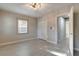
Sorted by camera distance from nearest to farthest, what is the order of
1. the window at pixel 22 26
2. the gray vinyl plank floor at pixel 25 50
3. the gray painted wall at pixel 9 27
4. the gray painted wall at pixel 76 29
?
1. the gray vinyl plank floor at pixel 25 50
2. the gray painted wall at pixel 76 29
3. the gray painted wall at pixel 9 27
4. the window at pixel 22 26

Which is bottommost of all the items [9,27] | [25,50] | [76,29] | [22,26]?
[25,50]

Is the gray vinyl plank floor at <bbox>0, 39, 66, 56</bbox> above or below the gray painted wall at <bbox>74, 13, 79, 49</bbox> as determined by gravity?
below

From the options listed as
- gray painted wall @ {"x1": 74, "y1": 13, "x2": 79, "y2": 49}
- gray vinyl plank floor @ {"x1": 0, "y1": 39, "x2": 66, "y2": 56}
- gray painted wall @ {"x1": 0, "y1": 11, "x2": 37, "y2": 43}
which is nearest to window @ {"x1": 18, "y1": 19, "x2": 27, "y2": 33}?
gray painted wall @ {"x1": 0, "y1": 11, "x2": 37, "y2": 43}

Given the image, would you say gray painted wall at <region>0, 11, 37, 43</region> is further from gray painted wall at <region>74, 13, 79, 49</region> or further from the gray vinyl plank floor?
gray painted wall at <region>74, 13, 79, 49</region>

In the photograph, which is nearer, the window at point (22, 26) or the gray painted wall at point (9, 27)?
the gray painted wall at point (9, 27)

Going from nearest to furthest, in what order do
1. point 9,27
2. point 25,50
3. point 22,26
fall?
1. point 25,50
2. point 9,27
3. point 22,26

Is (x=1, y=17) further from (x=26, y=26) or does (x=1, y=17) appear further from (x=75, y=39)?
(x=75, y=39)

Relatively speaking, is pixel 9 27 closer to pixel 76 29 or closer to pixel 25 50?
pixel 25 50

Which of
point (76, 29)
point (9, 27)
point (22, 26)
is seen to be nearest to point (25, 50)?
point (9, 27)

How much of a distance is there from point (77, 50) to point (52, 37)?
2.57 m

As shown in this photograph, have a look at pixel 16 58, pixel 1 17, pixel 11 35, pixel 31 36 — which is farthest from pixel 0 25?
pixel 16 58

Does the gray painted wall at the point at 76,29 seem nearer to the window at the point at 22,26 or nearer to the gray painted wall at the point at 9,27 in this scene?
the gray painted wall at the point at 9,27

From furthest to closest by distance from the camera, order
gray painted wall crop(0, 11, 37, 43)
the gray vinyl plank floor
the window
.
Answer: the window, gray painted wall crop(0, 11, 37, 43), the gray vinyl plank floor

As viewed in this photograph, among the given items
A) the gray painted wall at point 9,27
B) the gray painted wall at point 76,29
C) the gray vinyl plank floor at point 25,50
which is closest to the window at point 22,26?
the gray painted wall at point 9,27
